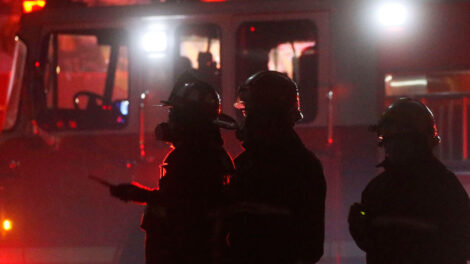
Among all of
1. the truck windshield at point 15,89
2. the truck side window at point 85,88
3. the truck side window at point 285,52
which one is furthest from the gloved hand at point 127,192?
the truck windshield at point 15,89

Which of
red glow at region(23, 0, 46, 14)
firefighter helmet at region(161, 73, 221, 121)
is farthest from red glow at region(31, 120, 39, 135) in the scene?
firefighter helmet at region(161, 73, 221, 121)

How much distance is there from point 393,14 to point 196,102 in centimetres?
285

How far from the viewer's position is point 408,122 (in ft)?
7.75

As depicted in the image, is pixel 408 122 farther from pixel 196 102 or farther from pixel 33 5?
pixel 33 5

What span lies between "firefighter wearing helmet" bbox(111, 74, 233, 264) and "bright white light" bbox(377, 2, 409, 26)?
2.77m

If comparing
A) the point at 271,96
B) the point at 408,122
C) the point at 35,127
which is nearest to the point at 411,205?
the point at 408,122

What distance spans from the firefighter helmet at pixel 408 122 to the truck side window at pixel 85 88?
2.89m

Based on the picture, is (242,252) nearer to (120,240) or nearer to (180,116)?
(180,116)

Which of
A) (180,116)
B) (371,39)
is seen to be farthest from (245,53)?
(180,116)

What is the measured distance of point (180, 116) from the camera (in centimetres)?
231

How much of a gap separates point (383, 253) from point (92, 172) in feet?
9.91

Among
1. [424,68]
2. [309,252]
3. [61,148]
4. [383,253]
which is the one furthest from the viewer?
[61,148]

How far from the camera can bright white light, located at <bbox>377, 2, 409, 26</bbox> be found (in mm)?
4715

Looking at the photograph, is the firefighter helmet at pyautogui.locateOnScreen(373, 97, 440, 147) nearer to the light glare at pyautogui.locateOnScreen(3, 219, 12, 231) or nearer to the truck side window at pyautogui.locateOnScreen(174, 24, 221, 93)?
the truck side window at pyautogui.locateOnScreen(174, 24, 221, 93)
